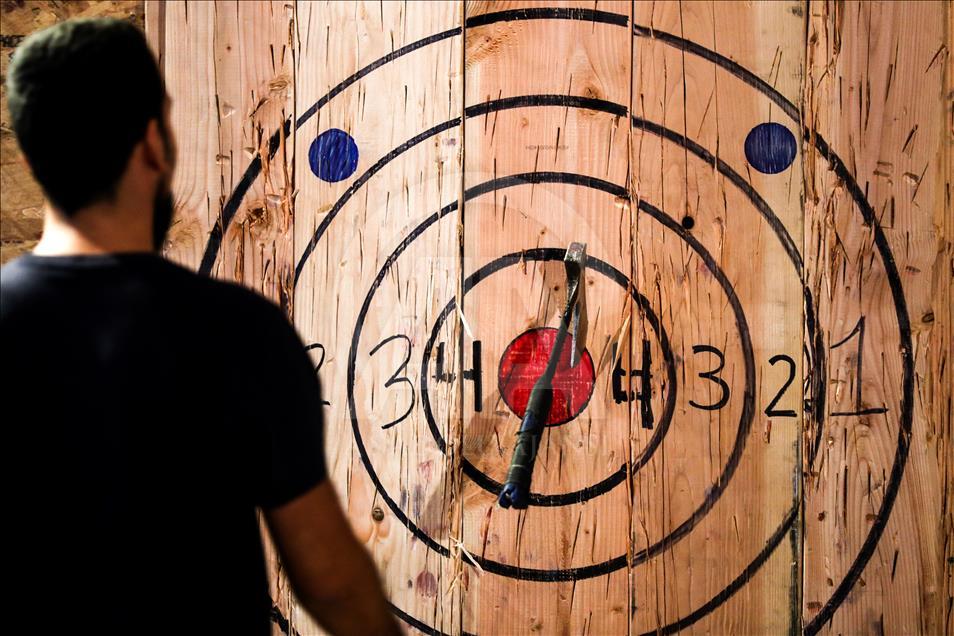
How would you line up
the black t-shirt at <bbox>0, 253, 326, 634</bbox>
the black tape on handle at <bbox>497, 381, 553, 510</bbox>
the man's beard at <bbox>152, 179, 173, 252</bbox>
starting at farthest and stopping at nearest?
the black tape on handle at <bbox>497, 381, 553, 510</bbox> < the man's beard at <bbox>152, 179, 173, 252</bbox> < the black t-shirt at <bbox>0, 253, 326, 634</bbox>

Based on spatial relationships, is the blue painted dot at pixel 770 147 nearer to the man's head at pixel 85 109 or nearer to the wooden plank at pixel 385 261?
the wooden plank at pixel 385 261

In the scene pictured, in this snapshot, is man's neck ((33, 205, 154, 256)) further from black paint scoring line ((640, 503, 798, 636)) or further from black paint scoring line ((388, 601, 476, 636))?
black paint scoring line ((640, 503, 798, 636))

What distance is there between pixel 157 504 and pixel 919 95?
5.31 feet

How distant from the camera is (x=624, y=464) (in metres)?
1.58

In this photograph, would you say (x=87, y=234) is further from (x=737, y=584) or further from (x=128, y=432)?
(x=737, y=584)

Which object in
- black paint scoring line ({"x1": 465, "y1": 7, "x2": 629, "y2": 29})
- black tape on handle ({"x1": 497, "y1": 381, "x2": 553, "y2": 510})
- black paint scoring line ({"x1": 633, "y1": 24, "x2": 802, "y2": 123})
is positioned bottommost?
black tape on handle ({"x1": 497, "y1": 381, "x2": 553, "y2": 510})

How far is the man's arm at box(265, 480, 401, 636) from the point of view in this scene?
29.8 inches

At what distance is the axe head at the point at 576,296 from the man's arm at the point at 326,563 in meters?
0.85

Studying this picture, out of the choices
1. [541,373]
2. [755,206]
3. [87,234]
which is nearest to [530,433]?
[541,373]

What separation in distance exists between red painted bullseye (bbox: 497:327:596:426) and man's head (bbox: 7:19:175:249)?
37.1 inches

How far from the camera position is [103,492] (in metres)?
0.68

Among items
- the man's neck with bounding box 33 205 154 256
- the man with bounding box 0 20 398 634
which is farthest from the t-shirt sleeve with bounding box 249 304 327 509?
the man's neck with bounding box 33 205 154 256

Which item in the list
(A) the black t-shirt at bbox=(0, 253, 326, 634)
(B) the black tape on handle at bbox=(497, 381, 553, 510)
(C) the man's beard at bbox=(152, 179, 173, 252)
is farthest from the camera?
(B) the black tape on handle at bbox=(497, 381, 553, 510)

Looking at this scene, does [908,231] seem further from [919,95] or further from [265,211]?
[265,211]
